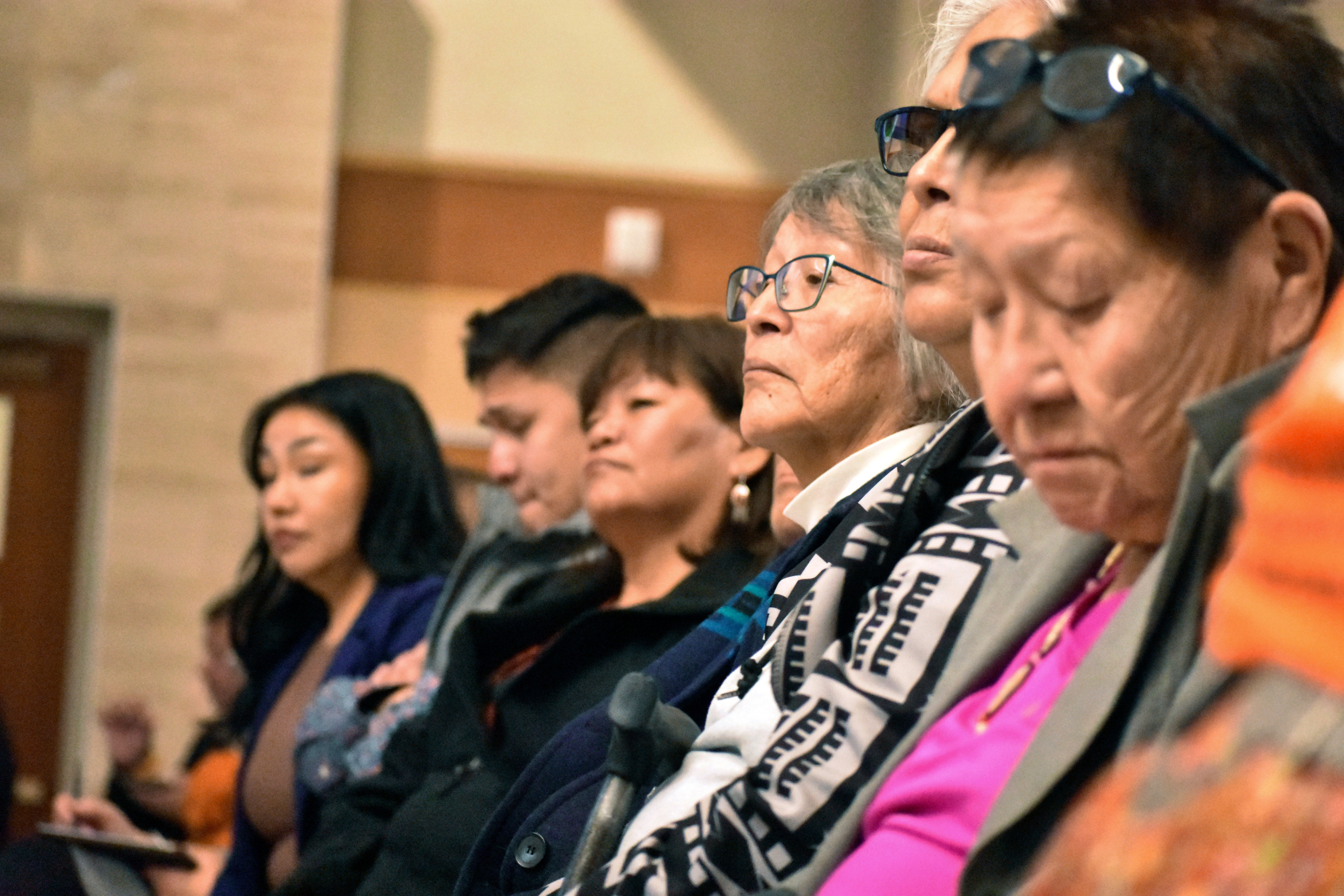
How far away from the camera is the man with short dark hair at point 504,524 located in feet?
8.29

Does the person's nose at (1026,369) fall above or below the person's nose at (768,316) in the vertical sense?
above

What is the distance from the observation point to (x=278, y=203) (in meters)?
6.04

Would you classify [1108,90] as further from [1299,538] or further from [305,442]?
[305,442]

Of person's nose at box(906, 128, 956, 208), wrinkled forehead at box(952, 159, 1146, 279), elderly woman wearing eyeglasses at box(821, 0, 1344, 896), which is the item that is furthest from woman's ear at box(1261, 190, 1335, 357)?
person's nose at box(906, 128, 956, 208)

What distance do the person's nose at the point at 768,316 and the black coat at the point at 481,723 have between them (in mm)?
453

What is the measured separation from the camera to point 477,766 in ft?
7.52

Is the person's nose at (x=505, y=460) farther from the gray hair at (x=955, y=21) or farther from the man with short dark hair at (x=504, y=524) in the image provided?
the gray hair at (x=955, y=21)

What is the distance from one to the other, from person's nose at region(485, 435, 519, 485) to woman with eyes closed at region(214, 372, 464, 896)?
13.1 inches

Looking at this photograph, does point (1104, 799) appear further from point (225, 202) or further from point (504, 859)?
point (225, 202)

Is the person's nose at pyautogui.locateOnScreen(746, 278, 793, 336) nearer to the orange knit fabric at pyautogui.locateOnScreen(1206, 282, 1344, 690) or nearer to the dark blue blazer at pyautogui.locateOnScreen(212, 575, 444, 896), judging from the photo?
the orange knit fabric at pyautogui.locateOnScreen(1206, 282, 1344, 690)

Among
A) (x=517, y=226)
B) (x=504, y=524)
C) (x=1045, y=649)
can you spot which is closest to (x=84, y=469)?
(x=517, y=226)

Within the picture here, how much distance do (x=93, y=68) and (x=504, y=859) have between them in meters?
5.29

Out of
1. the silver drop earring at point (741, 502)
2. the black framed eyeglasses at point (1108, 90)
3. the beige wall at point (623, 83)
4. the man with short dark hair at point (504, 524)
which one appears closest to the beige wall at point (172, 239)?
the beige wall at point (623, 83)

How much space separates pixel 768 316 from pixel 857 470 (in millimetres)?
316
